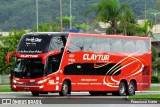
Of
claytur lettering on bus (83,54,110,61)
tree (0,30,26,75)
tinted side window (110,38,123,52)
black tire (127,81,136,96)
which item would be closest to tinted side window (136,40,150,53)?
tinted side window (110,38,123,52)

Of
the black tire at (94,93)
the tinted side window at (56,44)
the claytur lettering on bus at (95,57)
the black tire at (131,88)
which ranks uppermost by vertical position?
the tinted side window at (56,44)

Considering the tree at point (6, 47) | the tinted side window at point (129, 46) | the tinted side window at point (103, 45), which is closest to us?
the tinted side window at point (103, 45)

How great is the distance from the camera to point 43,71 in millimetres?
36344

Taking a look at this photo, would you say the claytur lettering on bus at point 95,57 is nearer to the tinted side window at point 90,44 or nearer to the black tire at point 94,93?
the tinted side window at point 90,44

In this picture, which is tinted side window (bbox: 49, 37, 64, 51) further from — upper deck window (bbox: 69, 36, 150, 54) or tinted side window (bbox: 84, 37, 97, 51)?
tinted side window (bbox: 84, 37, 97, 51)

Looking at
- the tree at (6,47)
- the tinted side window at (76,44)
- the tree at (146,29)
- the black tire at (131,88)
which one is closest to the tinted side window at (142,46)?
the black tire at (131,88)

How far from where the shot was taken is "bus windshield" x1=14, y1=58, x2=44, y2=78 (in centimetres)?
3638

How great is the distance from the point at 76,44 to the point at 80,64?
126 centimetres

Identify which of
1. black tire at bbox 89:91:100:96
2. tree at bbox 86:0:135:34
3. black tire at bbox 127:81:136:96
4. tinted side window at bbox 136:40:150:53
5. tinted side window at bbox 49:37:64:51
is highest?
tree at bbox 86:0:135:34

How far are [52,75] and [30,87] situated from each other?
53.6 inches

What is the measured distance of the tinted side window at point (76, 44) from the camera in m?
37.5

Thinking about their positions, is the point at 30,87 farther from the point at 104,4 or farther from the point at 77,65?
the point at 104,4

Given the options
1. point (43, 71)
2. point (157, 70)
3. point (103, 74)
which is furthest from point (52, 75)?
point (157, 70)

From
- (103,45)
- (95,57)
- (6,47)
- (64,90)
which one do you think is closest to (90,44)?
(95,57)
